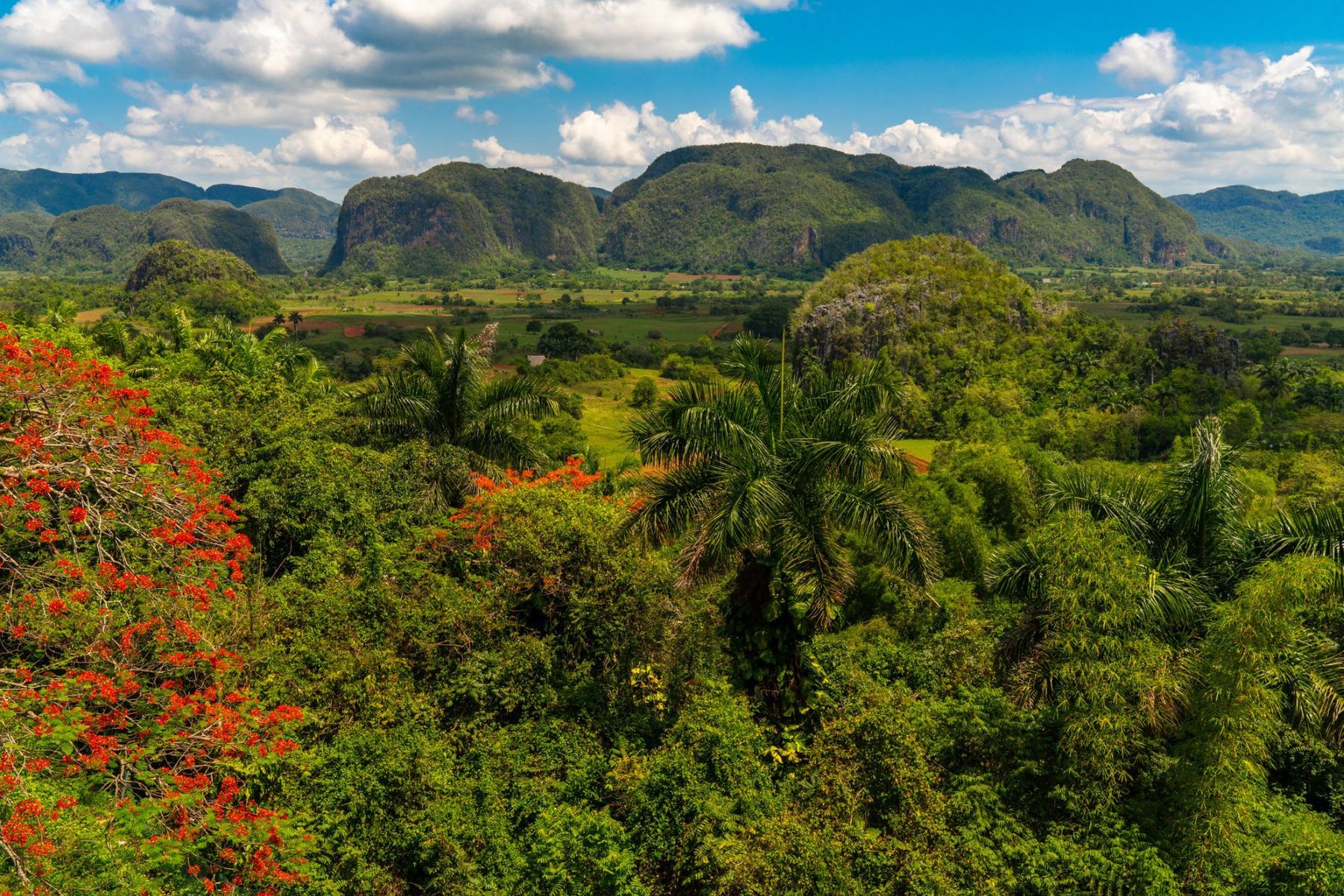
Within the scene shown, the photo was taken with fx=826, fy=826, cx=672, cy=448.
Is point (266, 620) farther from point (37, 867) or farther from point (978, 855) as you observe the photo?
point (978, 855)

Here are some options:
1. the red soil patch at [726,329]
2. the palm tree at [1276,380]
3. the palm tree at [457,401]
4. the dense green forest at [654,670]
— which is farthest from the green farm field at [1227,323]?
the dense green forest at [654,670]

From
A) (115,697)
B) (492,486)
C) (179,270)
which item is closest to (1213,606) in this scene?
(492,486)

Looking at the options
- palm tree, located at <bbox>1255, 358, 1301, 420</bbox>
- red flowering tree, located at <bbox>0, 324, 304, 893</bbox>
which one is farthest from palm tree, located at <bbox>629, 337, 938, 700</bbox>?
palm tree, located at <bbox>1255, 358, 1301, 420</bbox>

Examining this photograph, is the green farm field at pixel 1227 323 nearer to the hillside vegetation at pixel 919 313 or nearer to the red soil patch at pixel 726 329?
the hillside vegetation at pixel 919 313

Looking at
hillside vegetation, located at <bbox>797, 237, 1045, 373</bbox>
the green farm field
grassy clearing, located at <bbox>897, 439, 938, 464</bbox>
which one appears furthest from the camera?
the green farm field

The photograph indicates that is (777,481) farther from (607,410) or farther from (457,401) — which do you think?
(607,410)

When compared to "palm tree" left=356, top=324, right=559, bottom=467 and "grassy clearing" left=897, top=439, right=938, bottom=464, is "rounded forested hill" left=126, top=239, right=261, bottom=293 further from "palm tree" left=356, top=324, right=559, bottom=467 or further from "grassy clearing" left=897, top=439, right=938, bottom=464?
"palm tree" left=356, top=324, right=559, bottom=467
